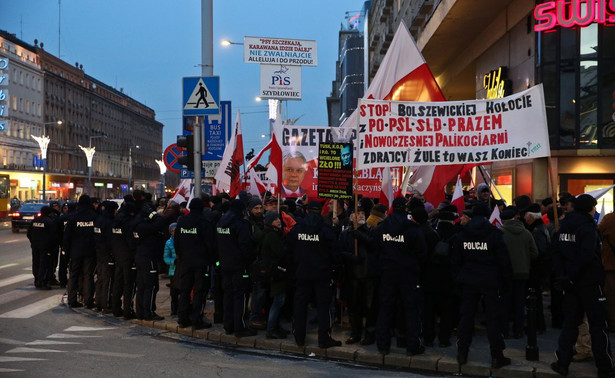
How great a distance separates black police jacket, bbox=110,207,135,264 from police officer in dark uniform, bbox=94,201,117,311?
358mm

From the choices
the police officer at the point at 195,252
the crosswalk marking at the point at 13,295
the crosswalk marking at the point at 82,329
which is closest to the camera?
the police officer at the point at 195,252

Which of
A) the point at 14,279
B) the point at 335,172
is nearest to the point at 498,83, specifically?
the point at 335,172

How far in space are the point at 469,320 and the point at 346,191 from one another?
2.79 meters

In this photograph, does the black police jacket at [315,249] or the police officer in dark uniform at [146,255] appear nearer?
the black police jacket at [315,249]

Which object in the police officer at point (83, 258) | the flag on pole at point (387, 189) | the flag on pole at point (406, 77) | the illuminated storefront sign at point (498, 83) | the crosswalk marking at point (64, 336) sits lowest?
the crosswalk marking at point (64, 336)

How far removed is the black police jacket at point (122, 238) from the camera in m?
10.2

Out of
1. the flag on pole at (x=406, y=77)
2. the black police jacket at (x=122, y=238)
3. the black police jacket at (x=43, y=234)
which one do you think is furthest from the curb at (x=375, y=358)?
the black police jacket at (x=43, y=234)

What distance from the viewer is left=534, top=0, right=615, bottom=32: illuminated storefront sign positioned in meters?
16.9

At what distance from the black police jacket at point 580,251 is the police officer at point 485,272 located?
0.60 metres

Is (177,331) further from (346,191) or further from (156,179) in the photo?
(156,179)

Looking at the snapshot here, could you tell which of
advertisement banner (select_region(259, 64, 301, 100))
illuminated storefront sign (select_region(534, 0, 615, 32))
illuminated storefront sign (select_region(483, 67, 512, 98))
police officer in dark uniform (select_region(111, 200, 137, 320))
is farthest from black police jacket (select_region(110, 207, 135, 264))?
illuminated storefront sign (select_region(483, 67, 512, 98))

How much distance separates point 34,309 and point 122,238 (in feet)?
8.38

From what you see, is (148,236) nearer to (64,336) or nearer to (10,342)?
(64,336)

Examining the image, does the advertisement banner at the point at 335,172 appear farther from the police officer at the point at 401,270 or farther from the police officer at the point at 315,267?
the police officer at the point at 401,270
